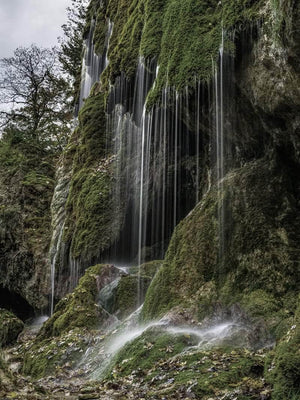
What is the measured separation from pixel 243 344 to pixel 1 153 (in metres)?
19.0

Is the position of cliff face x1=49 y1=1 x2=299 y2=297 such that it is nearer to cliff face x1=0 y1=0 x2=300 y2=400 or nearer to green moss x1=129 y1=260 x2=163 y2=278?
cliff face x1=0 y1=0 x2=300 y2=400

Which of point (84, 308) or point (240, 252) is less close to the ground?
point (240, 252)

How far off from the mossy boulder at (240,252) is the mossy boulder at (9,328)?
18.6 feet

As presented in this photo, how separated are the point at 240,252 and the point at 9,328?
790 cm

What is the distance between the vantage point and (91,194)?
14.0 metres

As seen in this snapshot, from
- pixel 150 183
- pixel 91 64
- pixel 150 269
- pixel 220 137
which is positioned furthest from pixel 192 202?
pixel 91 64

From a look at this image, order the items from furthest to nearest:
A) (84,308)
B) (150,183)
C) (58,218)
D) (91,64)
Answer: (91,64) < (58,218) < (150,183) < (84,308)

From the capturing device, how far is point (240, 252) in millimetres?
7402

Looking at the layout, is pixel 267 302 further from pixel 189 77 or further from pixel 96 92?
pixel 96 92

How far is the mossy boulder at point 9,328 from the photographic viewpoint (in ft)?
38.1

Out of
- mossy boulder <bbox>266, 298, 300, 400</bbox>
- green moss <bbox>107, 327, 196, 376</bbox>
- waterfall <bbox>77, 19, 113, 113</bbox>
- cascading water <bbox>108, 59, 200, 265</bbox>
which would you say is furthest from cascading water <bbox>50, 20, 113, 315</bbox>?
mossy boulder <bbox>266, 298, 300, 400</bbox>

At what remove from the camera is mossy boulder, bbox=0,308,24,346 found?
38.1 feet

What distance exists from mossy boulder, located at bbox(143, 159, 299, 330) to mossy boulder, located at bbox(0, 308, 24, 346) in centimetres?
568

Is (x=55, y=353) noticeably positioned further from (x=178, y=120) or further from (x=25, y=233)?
(x=25, y=233)
